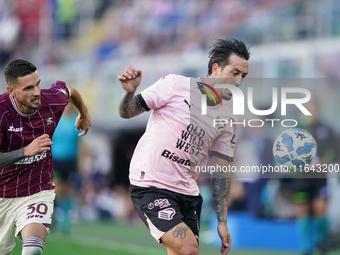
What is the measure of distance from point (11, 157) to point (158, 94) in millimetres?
1407

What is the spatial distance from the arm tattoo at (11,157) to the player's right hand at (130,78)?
111cm

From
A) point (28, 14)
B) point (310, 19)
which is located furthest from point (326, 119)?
point (28, 14)

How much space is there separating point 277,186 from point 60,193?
4.88 meters

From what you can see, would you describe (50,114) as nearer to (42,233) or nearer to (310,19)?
(42,233)

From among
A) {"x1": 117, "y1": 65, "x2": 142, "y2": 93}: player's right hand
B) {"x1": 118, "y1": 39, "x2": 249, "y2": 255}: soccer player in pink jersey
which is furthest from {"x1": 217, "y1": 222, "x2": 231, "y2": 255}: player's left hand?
{"x1": 117, "y1": 65, "x2": 142, "y2": 93}: player's right hand

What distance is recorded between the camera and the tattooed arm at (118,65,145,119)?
14.0ft

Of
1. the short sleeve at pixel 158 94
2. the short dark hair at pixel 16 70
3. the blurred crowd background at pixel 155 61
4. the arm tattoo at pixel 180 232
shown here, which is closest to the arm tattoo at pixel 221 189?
the arm tattoo at pixel 180 232

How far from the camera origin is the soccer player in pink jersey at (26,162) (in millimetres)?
4910

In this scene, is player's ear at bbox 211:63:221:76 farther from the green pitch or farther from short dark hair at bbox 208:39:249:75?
the green pitch

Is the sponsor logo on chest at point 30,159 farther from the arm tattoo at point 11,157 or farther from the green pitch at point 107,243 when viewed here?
the green pitch at point 107,243

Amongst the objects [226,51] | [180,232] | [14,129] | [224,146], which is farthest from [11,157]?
[226,51]

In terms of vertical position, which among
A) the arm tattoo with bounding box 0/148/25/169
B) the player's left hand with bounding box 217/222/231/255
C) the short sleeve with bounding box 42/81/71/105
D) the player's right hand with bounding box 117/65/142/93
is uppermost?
the player's right hand with bounding box 117/65/142/93

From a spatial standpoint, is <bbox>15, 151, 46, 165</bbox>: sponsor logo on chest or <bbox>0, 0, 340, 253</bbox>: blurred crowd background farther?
<bbox>0, 0, 340, 253</bbox>: blurred crowd background

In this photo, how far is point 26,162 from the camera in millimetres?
5133
